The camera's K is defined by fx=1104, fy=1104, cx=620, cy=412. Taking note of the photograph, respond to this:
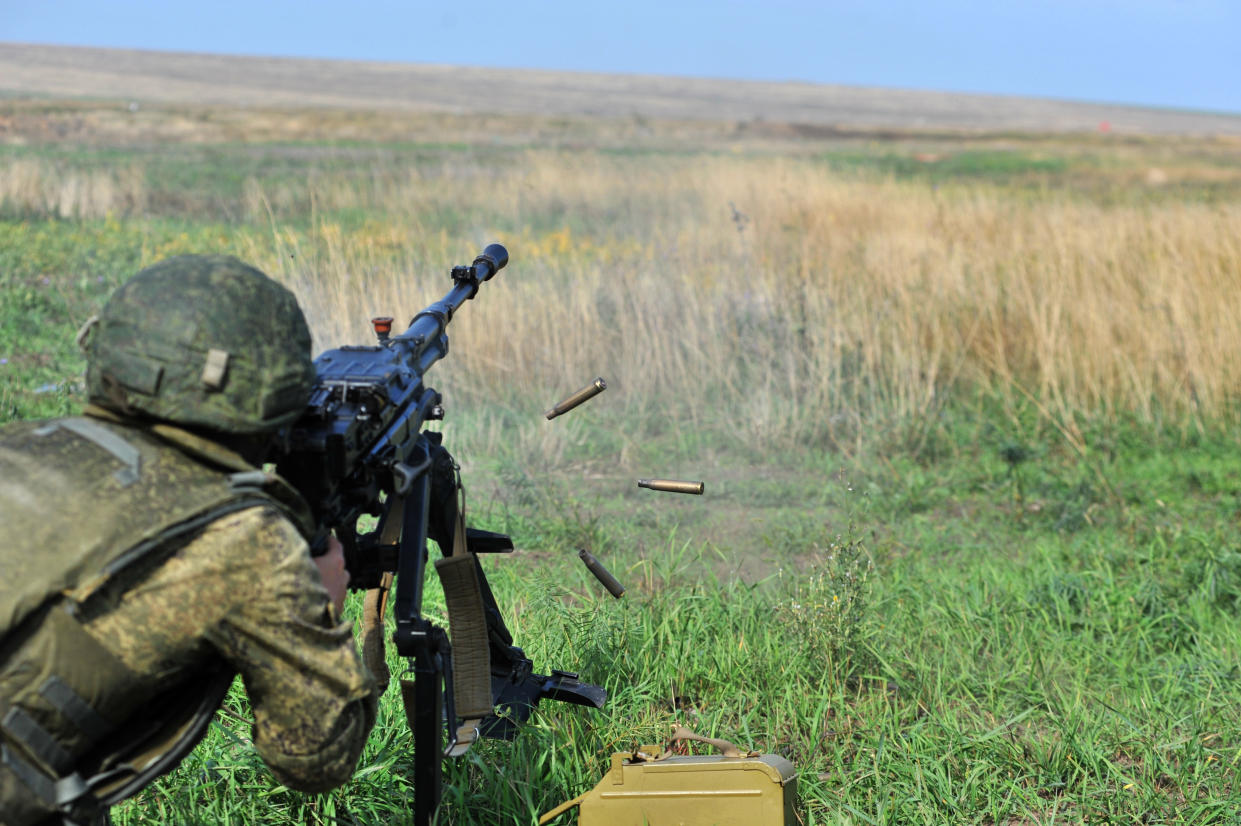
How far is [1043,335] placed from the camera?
7207mm

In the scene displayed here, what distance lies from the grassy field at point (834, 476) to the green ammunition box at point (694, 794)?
0.30m

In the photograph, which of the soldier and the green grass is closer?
the soldier

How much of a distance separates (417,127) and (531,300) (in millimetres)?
36967

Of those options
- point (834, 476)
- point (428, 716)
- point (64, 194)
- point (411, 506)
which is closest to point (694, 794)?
point (428, 716)

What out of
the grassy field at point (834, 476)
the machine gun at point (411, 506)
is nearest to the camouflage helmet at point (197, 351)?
the machine gun at point (411, 506)

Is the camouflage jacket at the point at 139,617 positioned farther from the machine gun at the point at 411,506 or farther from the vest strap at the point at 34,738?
the machine gun at the point at 411,506

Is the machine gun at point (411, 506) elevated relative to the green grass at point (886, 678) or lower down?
elevated

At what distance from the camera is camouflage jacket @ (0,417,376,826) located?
1.60m

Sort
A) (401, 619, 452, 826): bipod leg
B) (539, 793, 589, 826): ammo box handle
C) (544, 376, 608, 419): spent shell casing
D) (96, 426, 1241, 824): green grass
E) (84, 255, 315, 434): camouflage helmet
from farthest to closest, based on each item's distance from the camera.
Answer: (96, 426, 1241, 824): green grass, (544, 376, 608, 419): spent shell casing, (539, 793, 589, 826): ammo box handle, (401, 619, 452, 826): bipod leg, (84, 255, 315, 434): camouflage helmet

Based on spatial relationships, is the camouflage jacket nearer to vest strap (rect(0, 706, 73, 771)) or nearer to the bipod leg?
vest strap (rect(0, 706, 73, 771))

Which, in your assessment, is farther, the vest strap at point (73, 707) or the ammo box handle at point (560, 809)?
the ammo box handle at point (560, 809)

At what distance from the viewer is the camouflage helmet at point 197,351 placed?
5.73ft

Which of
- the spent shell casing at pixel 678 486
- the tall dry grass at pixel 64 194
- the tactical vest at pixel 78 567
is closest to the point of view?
the tactical vest at pixel 78 567

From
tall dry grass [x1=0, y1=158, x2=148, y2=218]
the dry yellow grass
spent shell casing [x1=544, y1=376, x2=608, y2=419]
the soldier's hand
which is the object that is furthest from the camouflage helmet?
tall dry grass [x1=0, y1=158, x2=148, y2=218]
